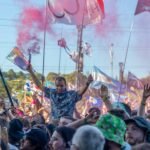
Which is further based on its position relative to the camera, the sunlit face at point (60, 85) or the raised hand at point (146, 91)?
the sunlit face at point (60, 85)

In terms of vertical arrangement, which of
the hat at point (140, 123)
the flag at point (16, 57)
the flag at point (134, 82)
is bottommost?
A: the flag at point (134, 82)

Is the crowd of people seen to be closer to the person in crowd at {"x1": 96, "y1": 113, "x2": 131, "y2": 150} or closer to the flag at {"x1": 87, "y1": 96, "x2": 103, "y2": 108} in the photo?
the person in crowd at {"x1": 96, "y1": 113, "x2": 131, "y2": 150}

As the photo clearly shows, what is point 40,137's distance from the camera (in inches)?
195

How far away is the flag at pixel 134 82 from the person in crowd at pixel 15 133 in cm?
2000

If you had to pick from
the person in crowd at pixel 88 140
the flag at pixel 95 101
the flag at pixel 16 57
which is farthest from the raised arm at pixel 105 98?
the flag at pixel 95 101

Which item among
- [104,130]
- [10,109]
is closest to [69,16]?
[10,109]

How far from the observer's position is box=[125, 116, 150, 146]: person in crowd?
5.05 meters

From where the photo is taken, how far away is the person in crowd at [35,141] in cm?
492

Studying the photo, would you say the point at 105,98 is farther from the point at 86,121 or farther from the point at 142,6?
the point at 142,6

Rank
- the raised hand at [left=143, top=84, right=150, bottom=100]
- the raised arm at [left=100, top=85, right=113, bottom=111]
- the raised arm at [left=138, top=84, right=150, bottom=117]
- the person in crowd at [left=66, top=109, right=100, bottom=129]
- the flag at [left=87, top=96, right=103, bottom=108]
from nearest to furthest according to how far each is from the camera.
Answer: the person in crowd at [left=66, top=109, right=100, bottom=129]
the raised arm at [left=138, top=84, right=150, bottom=117]
the raised hand at [left=143, top=84, right=150, bottom=100]
the raised arm at [left=100, top=85, right=113, bottom=111]
the flag at [left=87, top=96, right=103, bottom=108]

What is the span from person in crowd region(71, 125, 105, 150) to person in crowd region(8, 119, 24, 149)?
190cm

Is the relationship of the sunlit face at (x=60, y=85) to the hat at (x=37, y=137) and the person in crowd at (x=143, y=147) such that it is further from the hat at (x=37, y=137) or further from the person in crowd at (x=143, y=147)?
the person in crowd at (x=143, y=147)

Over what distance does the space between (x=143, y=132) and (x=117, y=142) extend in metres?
0.87

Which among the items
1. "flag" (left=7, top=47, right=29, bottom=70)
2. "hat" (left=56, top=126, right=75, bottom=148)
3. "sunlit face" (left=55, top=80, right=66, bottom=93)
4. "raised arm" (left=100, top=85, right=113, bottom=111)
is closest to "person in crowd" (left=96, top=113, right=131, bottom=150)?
"hat" (left=56, top=126, right=75, bottom=148)
